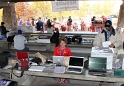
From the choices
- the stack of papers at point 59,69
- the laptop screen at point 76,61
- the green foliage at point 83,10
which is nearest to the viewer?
the stack of papers at point 59,69

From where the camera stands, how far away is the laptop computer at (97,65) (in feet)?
12.3

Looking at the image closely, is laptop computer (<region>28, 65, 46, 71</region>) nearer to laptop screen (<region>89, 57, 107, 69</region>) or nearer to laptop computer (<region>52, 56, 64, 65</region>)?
laptop computer (<region>52, 56, 64, 65</region>)

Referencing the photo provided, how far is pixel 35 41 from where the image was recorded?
8547 mm

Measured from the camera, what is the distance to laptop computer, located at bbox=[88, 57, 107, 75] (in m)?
3.73

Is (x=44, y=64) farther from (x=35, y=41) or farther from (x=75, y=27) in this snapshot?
(x=75, y=27)

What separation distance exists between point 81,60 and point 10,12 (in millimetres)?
10827

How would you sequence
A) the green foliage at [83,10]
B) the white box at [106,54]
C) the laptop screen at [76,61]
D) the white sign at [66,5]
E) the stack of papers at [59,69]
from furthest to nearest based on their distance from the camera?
1. the green foliage at [83,10]
2. the white sign at [66,5]
3. the laptop screen at [76,61]
4. the stack of papers at [59,69]
5. the white box at [106,54]

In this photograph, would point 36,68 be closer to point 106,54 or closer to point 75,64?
point 75,64

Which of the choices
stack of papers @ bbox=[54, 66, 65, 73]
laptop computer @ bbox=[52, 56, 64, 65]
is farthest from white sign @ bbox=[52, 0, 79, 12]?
stack of papers @ bbox=[54, 66, 65, 73]

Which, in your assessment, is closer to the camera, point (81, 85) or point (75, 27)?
point (81, 85)

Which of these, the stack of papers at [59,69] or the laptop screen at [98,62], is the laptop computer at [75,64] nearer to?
the stack of papers at [59,69]

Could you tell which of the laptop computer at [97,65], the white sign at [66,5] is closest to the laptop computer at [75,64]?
the laptop computer at [97,65]

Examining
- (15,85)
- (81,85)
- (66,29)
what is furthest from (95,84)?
(66,29)

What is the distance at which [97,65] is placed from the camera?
3785 millimetres
